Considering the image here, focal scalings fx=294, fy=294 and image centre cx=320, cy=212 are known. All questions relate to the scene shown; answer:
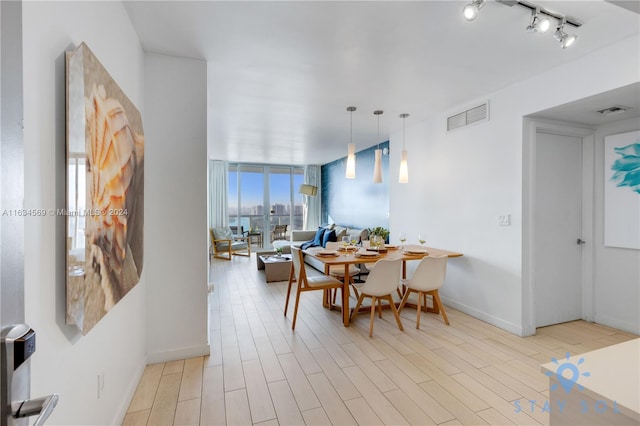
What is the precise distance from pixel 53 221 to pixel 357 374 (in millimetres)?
2153

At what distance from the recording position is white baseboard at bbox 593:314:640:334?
2.99 m

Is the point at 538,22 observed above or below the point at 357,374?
above

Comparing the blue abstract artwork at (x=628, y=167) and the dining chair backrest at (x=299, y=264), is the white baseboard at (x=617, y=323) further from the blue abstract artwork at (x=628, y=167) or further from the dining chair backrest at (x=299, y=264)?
the dining chair backrest at (x=299, y=264)

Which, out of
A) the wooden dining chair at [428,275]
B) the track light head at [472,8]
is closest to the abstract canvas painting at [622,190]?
the wooden dining chair at [428,275]

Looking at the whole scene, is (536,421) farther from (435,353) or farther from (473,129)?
(473,129)

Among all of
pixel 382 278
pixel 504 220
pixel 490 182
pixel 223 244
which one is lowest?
pixel 223 244

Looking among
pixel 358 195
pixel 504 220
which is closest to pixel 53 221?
pixel 504 220

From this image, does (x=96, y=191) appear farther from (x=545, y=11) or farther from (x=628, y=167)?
(x=628, y=167)

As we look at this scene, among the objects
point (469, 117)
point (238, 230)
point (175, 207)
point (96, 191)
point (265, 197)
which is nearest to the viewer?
point (96, 191)

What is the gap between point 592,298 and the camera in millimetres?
3387

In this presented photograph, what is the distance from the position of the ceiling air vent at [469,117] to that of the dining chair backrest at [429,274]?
1682mm

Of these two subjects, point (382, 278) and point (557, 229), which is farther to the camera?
point (557, 229)

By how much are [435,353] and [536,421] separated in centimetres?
88

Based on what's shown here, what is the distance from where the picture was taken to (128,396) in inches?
75.8
